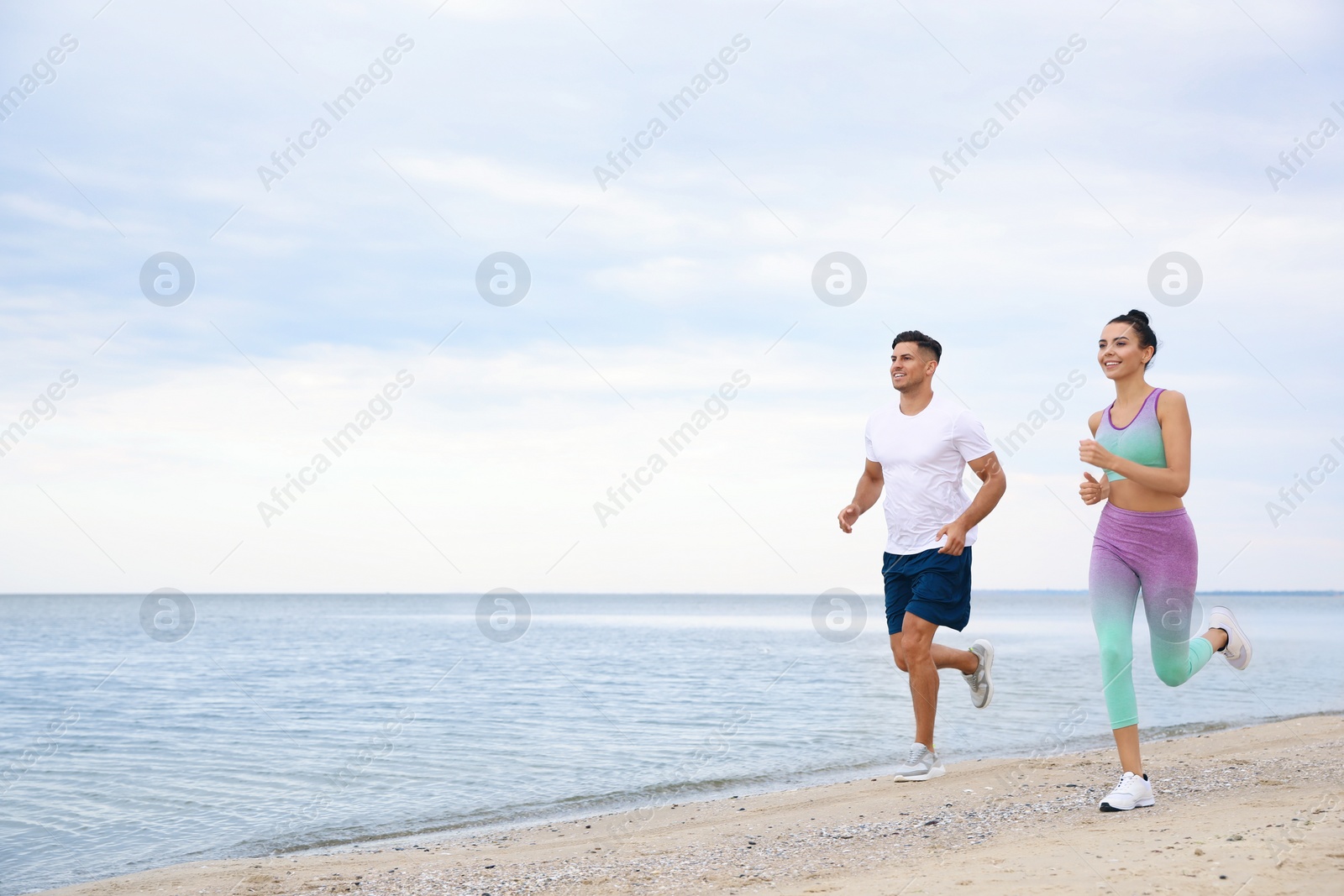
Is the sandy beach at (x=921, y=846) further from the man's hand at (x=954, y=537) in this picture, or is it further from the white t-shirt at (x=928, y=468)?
the white t-shirt at (x=928, y=468)

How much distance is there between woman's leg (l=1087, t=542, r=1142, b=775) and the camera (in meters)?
4.46

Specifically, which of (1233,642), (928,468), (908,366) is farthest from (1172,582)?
(908,366)

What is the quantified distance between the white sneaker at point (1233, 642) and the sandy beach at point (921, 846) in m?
0.64

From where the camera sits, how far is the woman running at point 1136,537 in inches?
173

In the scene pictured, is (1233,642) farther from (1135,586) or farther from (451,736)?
(451,736)

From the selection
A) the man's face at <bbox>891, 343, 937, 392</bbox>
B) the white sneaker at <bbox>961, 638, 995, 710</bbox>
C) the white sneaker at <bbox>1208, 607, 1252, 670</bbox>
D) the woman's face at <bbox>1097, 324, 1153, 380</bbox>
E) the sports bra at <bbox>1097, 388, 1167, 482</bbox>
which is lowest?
the white sneaker at <bbox>961, 638, 995, 710</bbox>

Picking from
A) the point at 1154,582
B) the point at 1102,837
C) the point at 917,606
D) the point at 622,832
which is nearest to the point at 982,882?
the point at 1102,837

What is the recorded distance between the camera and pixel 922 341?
5691 mm

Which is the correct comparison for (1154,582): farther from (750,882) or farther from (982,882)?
(750,882)

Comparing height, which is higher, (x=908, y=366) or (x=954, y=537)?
(x=908, y=366)

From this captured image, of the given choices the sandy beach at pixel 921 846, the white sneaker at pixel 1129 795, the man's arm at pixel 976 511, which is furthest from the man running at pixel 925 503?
the white sneaker at pixel 1129 795

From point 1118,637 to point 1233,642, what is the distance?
3.39 feet

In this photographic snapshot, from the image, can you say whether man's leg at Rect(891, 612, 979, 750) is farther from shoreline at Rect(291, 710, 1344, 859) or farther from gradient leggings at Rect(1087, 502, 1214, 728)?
shoreline at Rect(291, 710, 1344, 859)

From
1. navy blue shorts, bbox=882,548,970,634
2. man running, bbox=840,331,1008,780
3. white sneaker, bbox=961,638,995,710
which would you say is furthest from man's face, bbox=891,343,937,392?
white sneaker, bbox=961,638,995,710
